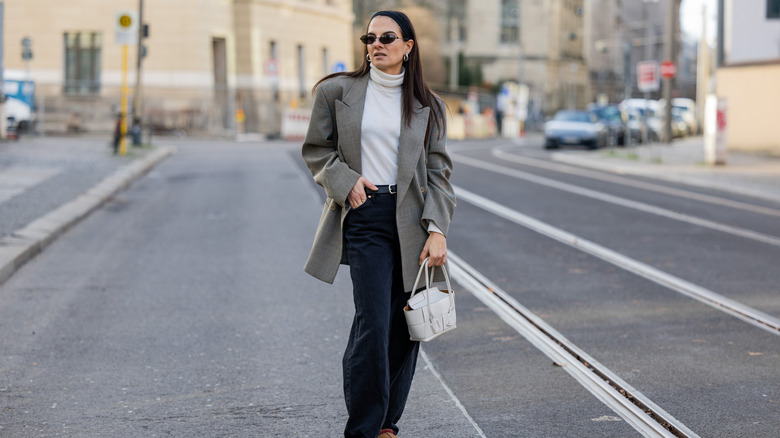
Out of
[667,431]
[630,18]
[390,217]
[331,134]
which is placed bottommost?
[667,431]

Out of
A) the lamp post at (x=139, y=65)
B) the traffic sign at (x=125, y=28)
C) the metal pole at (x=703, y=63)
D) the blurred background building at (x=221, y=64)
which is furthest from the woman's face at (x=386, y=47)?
the metal pole at (x=703, y=63)

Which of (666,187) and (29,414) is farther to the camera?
(666,187)

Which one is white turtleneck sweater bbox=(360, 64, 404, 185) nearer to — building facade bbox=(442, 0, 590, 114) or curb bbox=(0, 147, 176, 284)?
curb bbox=(0, 147, 176, 284)

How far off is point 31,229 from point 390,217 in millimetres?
7931

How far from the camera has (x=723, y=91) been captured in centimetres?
3234

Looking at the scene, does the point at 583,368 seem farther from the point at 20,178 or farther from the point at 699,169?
the point at 699,169

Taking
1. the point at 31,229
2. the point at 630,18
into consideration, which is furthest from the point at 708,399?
the point at 630,18

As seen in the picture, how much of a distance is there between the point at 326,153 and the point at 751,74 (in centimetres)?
2922

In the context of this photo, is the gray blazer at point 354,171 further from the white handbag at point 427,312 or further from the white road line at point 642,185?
the white road line at point 642,185

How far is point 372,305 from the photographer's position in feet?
13.5

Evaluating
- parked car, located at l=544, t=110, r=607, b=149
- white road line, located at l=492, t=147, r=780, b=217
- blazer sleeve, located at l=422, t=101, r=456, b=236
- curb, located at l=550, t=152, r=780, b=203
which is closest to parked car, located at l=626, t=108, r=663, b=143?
parked car, located at l=544, t=110, r=607, b=149

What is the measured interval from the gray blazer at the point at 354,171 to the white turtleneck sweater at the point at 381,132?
29mm

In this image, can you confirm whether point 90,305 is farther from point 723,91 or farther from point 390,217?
point 723,91

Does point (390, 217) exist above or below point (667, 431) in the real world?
above
